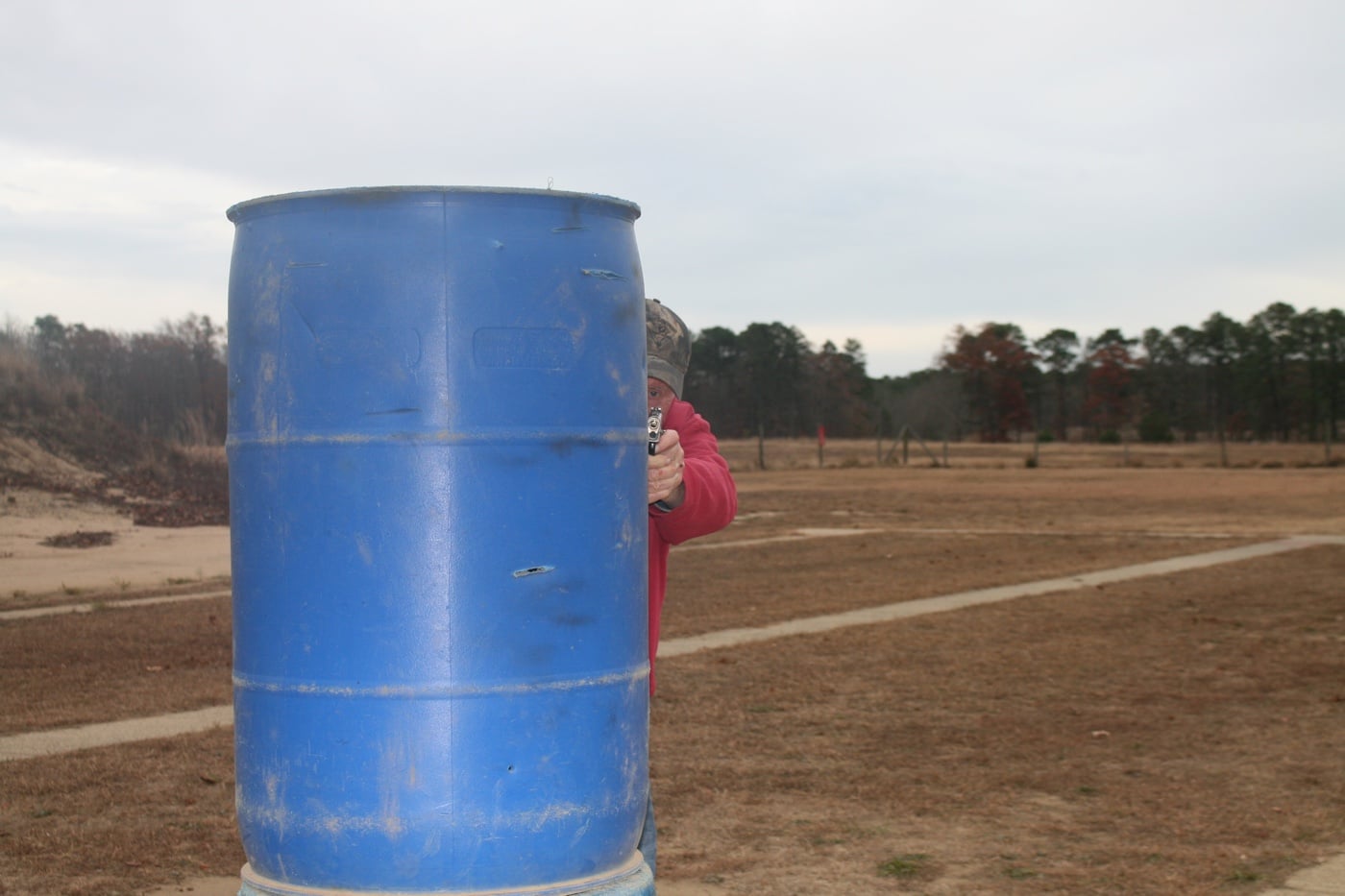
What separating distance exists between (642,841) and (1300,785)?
4.41 meters

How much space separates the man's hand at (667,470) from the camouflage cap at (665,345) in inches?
13.8

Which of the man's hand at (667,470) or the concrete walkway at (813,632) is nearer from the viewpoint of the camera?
the man's hand at (667,470)

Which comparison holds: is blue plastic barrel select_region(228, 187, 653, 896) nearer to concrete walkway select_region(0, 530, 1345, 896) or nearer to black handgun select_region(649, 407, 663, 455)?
black handgun select_region(649, 407, 663, 455)

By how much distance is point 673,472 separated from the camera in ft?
10.5

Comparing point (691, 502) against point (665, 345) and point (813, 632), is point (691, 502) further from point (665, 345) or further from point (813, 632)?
point (813, 632)

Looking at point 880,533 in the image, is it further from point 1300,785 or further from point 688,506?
point 688,506

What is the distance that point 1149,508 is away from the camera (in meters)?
27.1

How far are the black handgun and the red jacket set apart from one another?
0.34 feet

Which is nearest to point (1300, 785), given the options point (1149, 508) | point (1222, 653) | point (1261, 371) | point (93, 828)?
point (1222, 653)

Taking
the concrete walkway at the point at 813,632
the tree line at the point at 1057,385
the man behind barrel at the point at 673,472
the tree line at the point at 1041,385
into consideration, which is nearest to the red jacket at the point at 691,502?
the man behind barrel at the point at 673,472

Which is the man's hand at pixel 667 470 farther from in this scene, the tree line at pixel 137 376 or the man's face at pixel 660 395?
the tree line at pixel 137 376

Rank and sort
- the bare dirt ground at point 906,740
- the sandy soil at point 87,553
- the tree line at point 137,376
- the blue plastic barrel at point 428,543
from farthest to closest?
the tree line at point 137,376, the sandy soil at point 87,553, the bare dirt ground at point 906,740, the blue plastic barrel at point 428,543

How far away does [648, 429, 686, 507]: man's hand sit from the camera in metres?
3.18

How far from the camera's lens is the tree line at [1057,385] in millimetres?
77938
